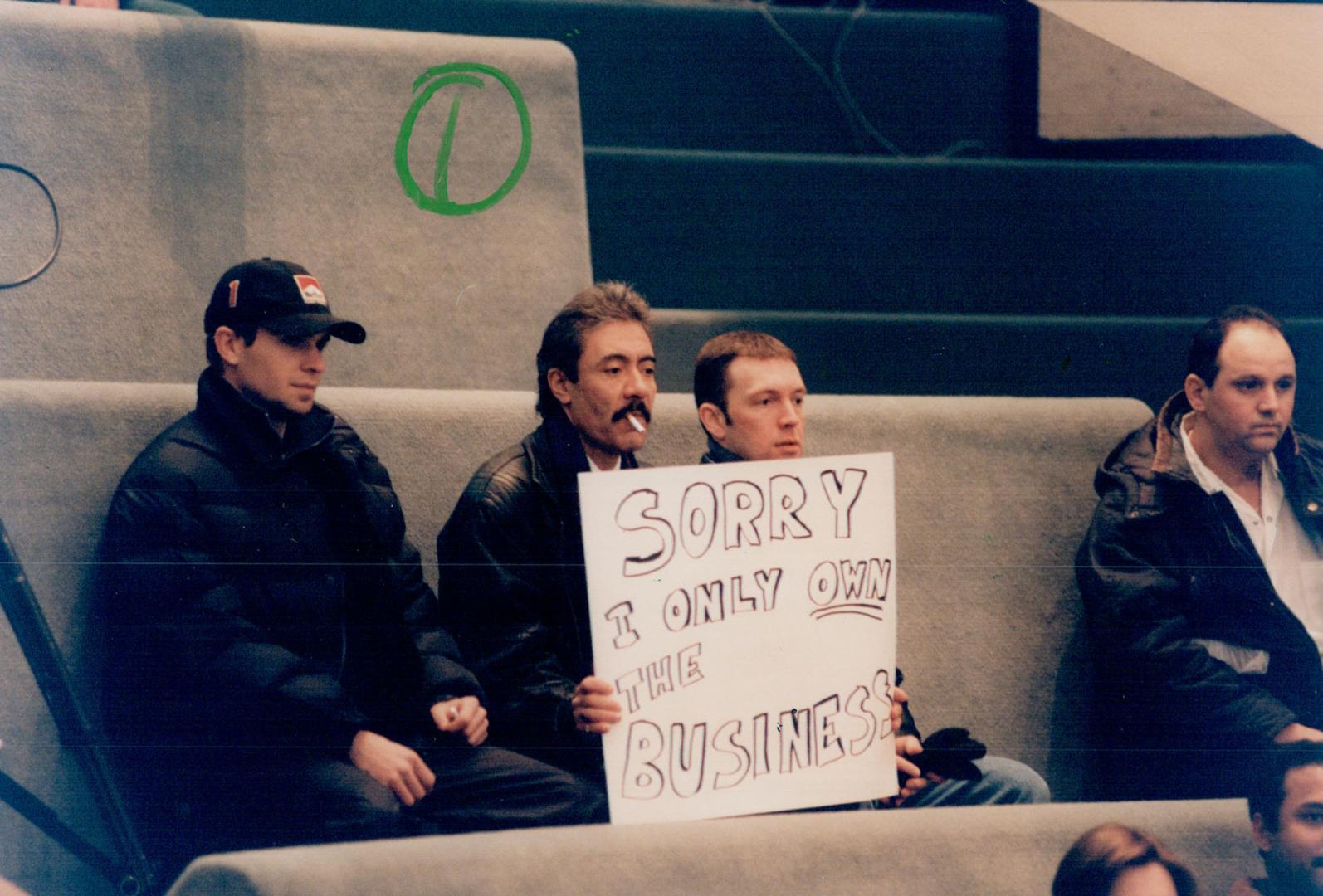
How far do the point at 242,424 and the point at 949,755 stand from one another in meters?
0.90

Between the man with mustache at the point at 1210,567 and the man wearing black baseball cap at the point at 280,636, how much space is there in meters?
0.81

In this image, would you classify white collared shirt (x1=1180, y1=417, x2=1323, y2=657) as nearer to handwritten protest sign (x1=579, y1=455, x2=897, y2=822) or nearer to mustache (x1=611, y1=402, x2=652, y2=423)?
handwritten protest sign (x1=579, y1=455, x2=897, y2=822)

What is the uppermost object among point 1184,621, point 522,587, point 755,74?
point 755,74

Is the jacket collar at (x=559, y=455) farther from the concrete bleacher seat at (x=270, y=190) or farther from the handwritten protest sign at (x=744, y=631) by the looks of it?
the concrete bleacher seat at (x=270, y=190)

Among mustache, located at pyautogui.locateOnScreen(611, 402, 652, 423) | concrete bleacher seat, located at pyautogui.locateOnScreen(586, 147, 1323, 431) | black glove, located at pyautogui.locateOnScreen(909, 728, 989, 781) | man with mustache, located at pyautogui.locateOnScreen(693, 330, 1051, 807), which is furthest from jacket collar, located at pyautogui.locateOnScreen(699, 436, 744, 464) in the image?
concrete bleacher seat, located at pyautogui.locateOnScreen(586, 147, 1323, 431)

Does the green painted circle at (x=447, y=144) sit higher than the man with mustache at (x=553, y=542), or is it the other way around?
the green painted circle at (x=447, y=144)

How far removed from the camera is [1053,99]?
297cm

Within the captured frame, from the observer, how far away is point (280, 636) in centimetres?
165

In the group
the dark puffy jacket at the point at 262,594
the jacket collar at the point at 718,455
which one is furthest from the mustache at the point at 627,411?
the dark puffy jacket at the point at 262,594

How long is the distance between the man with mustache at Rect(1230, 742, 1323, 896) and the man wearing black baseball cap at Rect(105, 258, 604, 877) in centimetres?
75

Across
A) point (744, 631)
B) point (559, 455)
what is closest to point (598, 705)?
point (744, 631)

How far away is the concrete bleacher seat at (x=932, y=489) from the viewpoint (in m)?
1.80

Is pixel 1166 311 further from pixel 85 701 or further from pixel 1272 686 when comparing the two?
pixel 85 701

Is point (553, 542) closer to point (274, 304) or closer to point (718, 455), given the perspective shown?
point (718, 455)
